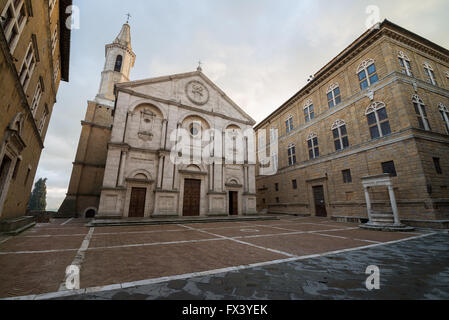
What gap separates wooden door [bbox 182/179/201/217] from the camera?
16812 mm

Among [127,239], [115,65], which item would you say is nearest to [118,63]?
[115,65]

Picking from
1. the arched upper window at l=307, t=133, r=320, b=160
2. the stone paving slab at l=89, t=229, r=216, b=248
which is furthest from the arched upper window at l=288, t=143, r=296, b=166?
the stone paving slab at l=89, t=229, r=216, b=248

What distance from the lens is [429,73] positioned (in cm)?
1527

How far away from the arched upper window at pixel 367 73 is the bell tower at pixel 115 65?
28.1 meters

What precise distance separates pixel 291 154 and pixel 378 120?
1001cm

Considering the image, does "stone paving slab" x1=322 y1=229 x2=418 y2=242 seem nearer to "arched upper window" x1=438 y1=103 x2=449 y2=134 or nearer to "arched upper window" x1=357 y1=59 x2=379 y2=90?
"arched upper window" x1=438 y1=103 x2=449 y2=134

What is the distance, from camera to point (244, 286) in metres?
3.12

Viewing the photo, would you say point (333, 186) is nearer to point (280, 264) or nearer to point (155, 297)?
point (280, 264)

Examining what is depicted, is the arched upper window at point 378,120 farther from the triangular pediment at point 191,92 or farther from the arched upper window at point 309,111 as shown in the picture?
the triangular pediment at point 191,92

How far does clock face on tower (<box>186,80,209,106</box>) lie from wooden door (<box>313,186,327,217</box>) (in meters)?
15.5

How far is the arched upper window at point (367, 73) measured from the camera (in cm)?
1510

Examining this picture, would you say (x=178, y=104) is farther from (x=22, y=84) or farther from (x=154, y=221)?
(x=22, y=84)

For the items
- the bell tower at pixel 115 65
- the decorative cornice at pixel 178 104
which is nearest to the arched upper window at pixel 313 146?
the decorative cornice at pixel 178 104

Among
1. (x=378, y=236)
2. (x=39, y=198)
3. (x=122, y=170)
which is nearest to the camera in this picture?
(x=378, y=236)
